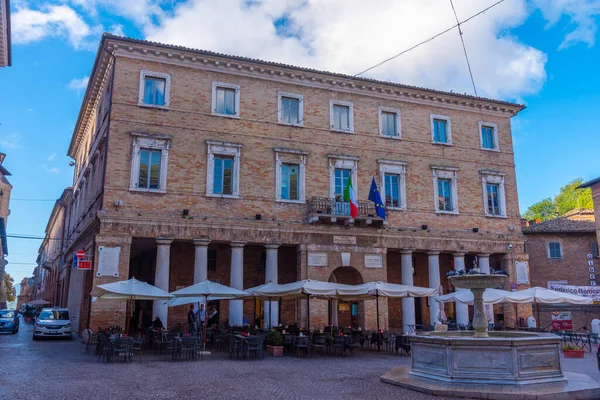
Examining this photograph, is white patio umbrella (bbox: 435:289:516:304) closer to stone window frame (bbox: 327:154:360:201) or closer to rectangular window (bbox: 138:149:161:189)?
stone window frame (bbox: 327:154:360:201)

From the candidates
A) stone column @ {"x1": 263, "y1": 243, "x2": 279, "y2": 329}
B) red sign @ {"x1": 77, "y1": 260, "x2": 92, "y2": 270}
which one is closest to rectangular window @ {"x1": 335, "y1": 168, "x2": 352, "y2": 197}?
stone column @ {"x1": 263, "y1": 243, "x2": 279, "y2": 329}

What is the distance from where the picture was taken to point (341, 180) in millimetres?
24828

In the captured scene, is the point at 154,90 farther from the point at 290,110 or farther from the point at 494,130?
the point at 494,130

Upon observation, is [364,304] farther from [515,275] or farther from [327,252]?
[515,275]

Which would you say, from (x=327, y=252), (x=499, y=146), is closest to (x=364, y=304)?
(x=327, y=252)

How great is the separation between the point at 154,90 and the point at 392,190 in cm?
1233

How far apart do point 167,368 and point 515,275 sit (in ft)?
65.8

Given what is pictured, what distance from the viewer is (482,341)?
10258 mm

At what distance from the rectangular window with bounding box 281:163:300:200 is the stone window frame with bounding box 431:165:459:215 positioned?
7422 mm

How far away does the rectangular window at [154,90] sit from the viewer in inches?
881

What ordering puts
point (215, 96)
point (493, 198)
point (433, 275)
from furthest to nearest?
point (493, 198)
point (433, 275)
point (215, 96)

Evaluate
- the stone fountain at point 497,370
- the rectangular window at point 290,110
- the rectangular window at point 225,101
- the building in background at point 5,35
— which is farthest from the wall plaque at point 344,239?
the building in background at point 5,35

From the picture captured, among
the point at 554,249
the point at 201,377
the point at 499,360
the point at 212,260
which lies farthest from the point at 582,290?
the point at 201,377

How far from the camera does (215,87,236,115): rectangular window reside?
23.4m
